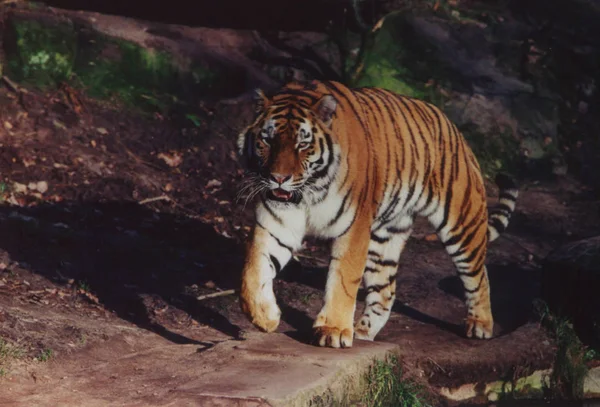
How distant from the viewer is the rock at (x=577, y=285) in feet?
21.3

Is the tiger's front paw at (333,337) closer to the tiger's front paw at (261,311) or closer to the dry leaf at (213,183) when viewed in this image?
the tiger's front paw at (261,311)

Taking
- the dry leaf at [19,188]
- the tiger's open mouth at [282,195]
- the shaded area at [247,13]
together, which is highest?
the shaded area at [247,13]

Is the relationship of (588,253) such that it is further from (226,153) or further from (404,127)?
(226,153)

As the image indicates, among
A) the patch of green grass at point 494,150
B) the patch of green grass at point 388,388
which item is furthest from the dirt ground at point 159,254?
the patch of green grass at point 388,388

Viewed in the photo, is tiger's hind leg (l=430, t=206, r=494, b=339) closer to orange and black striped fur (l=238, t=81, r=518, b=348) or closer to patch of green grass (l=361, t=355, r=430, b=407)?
orange and black striped fur (l=238, t=81, r=518, b=348)

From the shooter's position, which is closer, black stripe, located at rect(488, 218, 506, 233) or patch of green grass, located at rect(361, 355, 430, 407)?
patch of green grass, located at rect(361, 355, 430, 407)

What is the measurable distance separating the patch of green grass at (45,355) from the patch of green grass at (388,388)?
1.55 meters

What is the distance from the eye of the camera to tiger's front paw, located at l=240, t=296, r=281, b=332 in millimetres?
5020

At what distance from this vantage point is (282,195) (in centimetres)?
500

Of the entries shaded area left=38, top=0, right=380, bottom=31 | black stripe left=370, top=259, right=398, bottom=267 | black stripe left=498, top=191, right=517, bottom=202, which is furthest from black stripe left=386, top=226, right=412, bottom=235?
shaded area left=38, top=0, right=380, bottom=31

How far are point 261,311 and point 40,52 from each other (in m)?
5.17

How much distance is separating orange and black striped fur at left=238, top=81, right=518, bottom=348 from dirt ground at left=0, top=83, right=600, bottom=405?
35cm

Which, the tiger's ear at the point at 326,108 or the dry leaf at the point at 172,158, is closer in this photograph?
the tiger's ear at the point at 326,108

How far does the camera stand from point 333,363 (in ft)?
15.4
